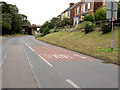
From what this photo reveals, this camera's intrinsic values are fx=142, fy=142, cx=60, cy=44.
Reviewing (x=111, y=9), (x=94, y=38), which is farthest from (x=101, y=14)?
(x=111, y=9)

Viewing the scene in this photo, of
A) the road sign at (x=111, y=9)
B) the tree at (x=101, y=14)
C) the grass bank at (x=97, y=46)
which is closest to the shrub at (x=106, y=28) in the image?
the grass bank at (x=97, y=46)

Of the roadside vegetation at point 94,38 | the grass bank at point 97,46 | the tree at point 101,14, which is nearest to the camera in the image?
the grass bank at point 97,46

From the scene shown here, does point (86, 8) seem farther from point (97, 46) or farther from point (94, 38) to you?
point (97, 46)

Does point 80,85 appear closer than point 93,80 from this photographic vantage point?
Yes

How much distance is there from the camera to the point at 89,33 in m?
28.0

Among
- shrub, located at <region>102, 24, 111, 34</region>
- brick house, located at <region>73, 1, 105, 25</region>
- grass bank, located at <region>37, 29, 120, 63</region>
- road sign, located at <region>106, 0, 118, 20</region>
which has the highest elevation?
brick house, located at <region>73, 1, 105, 25</region>

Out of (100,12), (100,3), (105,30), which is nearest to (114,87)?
(105,30)

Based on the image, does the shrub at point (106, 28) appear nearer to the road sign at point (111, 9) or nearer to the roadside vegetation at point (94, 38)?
the roadside vegetation at point (94, 38)

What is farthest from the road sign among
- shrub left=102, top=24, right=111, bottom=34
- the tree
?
the tree

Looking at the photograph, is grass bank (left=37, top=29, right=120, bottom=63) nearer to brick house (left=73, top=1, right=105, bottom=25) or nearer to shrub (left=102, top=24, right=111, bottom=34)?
shrub (left=102, top=24, right=111, bottom=34)

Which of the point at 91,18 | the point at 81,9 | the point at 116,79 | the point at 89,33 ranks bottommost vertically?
the point at 116,79

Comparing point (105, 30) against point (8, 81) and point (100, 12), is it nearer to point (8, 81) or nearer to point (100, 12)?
point (100, 12)

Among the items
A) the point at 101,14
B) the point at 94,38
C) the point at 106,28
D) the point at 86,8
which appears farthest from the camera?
the point at 86,8

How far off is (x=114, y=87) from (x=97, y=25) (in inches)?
914
